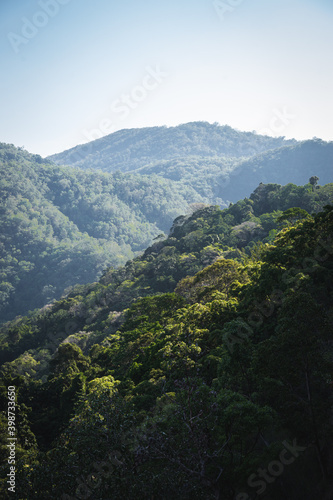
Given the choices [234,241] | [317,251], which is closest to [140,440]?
[317,251]

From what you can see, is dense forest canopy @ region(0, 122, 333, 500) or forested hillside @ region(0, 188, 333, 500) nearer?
forested hillside @ region(0, 188, 333, 500)

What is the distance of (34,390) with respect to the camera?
33.3 metres

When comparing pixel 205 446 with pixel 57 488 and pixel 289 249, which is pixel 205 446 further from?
pixel 289 249

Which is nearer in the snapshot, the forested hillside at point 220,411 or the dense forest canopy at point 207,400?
the forested hillside at point 220,411

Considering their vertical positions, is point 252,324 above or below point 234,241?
above

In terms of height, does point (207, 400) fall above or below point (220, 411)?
above

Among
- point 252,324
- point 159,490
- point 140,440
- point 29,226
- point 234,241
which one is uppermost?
point 29,226

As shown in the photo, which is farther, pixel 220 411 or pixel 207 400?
pixel 207 400

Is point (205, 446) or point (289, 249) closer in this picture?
point (205, 446)

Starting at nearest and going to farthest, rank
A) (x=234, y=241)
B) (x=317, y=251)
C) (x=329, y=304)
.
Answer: (x=329, y=304) < (x=317, y=251) < (x=234, y=241)

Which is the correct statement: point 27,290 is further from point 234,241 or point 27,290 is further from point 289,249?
point 289,249

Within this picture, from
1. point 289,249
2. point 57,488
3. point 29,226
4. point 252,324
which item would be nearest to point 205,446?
point 57,488

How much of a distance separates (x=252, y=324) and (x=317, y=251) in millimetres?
6328

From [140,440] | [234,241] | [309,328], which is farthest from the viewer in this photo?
[234,241]
